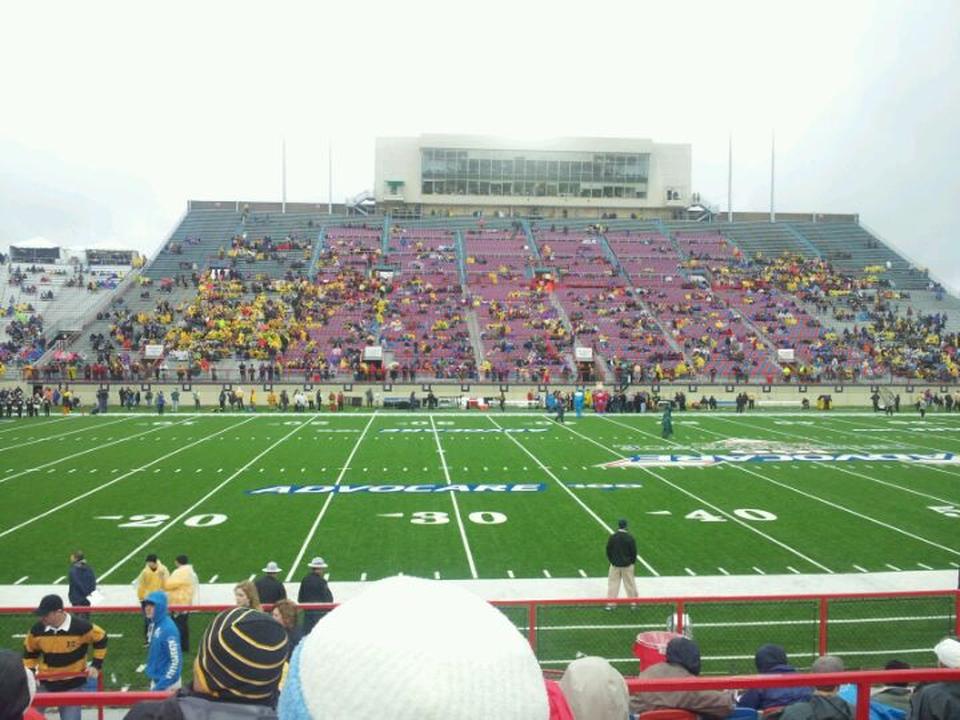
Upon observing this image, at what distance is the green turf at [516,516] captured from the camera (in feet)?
28.2

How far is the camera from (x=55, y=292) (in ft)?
194

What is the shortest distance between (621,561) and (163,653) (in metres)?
6.21

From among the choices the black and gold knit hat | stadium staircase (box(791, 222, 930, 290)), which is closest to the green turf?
the black and gold knit hat

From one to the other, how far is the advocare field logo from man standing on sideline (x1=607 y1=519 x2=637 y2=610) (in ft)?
38.7

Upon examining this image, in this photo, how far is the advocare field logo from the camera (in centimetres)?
2314

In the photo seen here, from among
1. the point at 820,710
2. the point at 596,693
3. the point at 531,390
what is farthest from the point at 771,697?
the point at 531,390

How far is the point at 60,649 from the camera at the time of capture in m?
6.15

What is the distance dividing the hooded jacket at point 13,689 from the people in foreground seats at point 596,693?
6.14 ft

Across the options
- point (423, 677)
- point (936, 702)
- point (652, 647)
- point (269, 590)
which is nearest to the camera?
point (423, 677)

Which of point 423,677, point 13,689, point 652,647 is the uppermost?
point 423,677

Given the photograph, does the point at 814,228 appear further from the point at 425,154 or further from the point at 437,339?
the point at 437,339

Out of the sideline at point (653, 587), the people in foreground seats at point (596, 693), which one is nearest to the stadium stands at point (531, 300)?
the sideline at point (653, 587)

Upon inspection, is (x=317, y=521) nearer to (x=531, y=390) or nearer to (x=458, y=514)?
(x=458, y=514)

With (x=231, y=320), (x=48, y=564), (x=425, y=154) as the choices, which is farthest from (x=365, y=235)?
(x=48, y=564)
